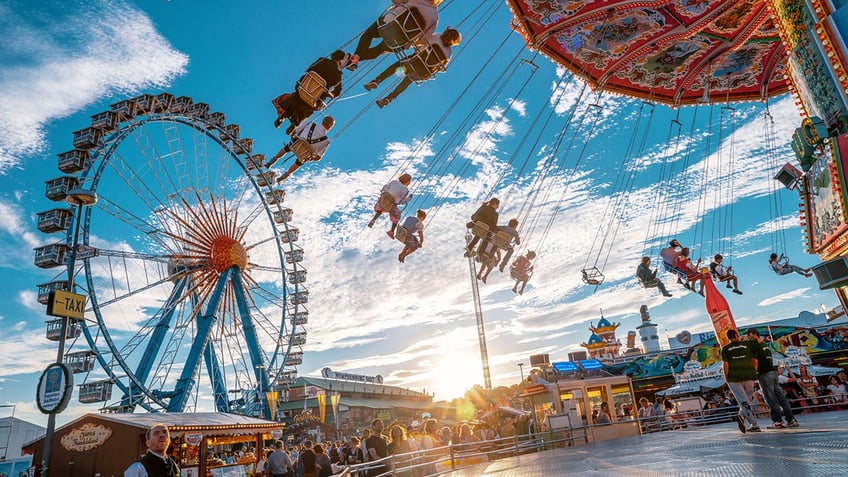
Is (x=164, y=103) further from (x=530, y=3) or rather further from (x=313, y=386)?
(x=313, y=386)

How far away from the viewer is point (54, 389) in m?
7.80

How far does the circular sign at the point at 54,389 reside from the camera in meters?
7.73

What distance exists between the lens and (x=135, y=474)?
11.8ft

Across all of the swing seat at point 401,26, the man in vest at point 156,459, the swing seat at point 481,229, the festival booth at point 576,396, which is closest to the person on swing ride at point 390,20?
the swing seat at point 401,26

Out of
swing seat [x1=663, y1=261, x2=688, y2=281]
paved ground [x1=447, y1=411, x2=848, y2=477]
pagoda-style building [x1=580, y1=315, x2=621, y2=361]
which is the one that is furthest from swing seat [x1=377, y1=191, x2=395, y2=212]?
pagoda-style building [x1=580, y1=315, x2=621, y2=361]

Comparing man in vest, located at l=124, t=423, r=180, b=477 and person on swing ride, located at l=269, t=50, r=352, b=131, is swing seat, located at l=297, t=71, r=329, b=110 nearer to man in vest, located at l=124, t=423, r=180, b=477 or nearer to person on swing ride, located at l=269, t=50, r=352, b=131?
person on swing ride, located at l=269, t=50, r=352, b=131

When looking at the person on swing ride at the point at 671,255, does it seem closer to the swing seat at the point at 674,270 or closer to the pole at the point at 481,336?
the swing seat at the point at 674,270

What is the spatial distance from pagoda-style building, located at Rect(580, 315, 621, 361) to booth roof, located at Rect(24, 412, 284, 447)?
37.3 m

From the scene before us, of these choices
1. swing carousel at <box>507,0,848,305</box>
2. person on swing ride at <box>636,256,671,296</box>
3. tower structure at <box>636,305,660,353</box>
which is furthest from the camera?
A: tower structure at <box>636,305,660,353</box>

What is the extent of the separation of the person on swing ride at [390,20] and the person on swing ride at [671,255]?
940 centimetres

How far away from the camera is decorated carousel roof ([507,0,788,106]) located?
29.8 feet

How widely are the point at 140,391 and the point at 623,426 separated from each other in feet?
52.8

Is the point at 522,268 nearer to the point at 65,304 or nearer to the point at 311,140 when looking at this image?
the point at 311,140

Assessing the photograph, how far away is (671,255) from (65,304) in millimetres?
13180
